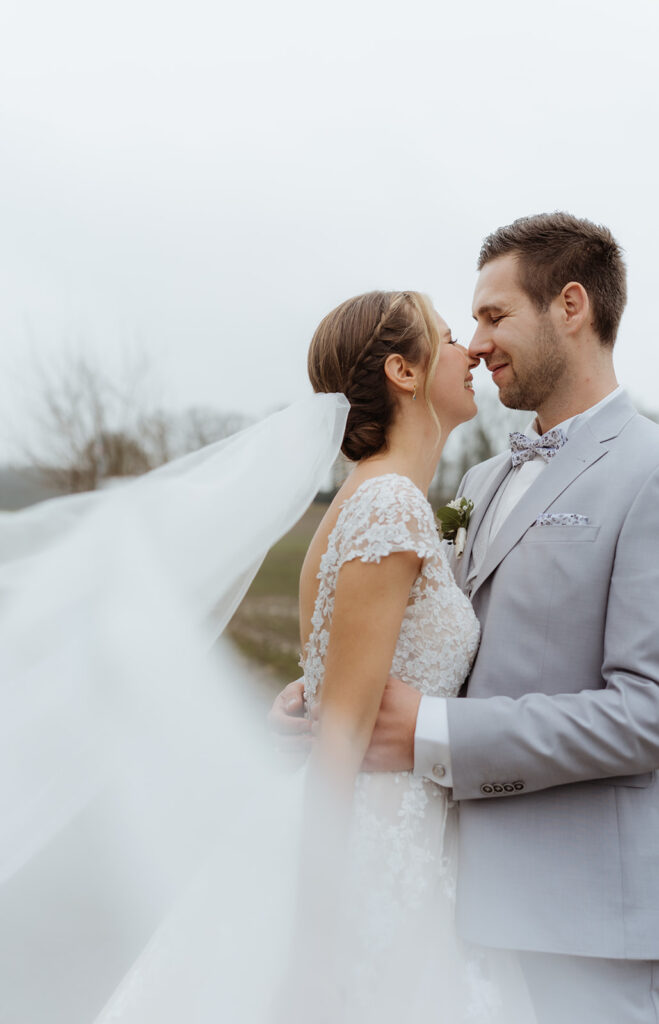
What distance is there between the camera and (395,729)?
2184 millimetres

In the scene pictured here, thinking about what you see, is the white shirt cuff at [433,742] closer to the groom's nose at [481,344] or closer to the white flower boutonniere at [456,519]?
the white flower boutonniere at [456,519]

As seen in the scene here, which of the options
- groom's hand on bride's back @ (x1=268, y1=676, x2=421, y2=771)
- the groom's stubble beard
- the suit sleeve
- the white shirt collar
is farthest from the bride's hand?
the groom's stubble beard

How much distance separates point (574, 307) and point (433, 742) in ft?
5.09

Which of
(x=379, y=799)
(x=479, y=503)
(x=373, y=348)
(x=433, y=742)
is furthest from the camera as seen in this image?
(x=479, y=503)

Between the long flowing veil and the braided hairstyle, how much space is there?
548 mm

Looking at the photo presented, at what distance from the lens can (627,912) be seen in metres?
2.05

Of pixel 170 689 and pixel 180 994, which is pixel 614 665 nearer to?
pixel 170 689

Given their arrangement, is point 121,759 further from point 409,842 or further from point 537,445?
point 537,445

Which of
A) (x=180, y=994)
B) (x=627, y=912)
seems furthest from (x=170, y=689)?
(x=627, y=912)

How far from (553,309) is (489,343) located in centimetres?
24

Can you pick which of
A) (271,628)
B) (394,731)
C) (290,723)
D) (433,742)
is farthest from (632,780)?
(271,628)

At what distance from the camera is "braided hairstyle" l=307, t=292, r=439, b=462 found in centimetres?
256

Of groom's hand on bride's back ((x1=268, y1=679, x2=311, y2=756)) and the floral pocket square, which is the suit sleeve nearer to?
the floral pocket square

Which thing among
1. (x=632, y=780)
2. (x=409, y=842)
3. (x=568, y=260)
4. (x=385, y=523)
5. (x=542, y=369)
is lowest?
(x=409, y=842)
